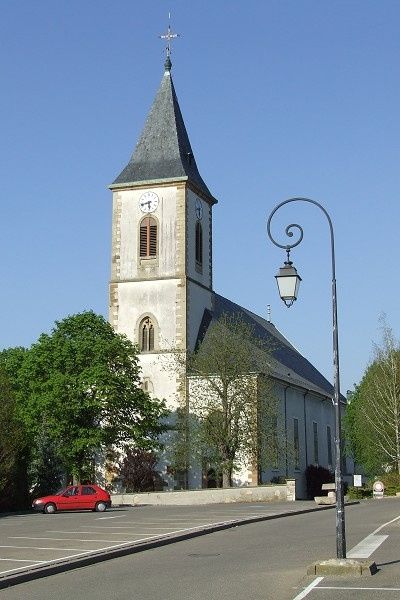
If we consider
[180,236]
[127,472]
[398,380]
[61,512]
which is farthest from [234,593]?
[398,380]

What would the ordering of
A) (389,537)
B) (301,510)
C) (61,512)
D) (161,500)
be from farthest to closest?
(161,500)
(61,512)
(301,510)
(389,537)

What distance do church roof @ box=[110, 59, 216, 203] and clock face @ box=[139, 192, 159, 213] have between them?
94cm

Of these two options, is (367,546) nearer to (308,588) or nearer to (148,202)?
(308,588)

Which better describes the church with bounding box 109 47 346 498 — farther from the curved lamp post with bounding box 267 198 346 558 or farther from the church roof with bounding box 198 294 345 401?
the curved lamp post with bounding box 267 198 346 558

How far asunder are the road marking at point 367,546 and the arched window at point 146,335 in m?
32.2

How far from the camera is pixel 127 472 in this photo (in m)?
49.3

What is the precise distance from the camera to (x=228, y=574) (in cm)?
1438

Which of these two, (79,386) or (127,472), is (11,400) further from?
(127,472)

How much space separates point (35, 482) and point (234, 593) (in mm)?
34697

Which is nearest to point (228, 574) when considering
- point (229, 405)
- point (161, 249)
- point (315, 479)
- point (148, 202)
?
point (229, 405)

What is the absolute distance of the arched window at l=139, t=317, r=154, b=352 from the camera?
53628 mm

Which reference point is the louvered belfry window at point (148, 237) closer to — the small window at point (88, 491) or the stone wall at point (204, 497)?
the stone wall at point (204, 497)

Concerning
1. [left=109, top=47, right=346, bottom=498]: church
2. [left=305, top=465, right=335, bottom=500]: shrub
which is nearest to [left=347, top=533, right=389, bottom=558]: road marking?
[left=109, top=47, right=346, bottom=498]: church

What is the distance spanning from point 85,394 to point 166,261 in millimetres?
11166
